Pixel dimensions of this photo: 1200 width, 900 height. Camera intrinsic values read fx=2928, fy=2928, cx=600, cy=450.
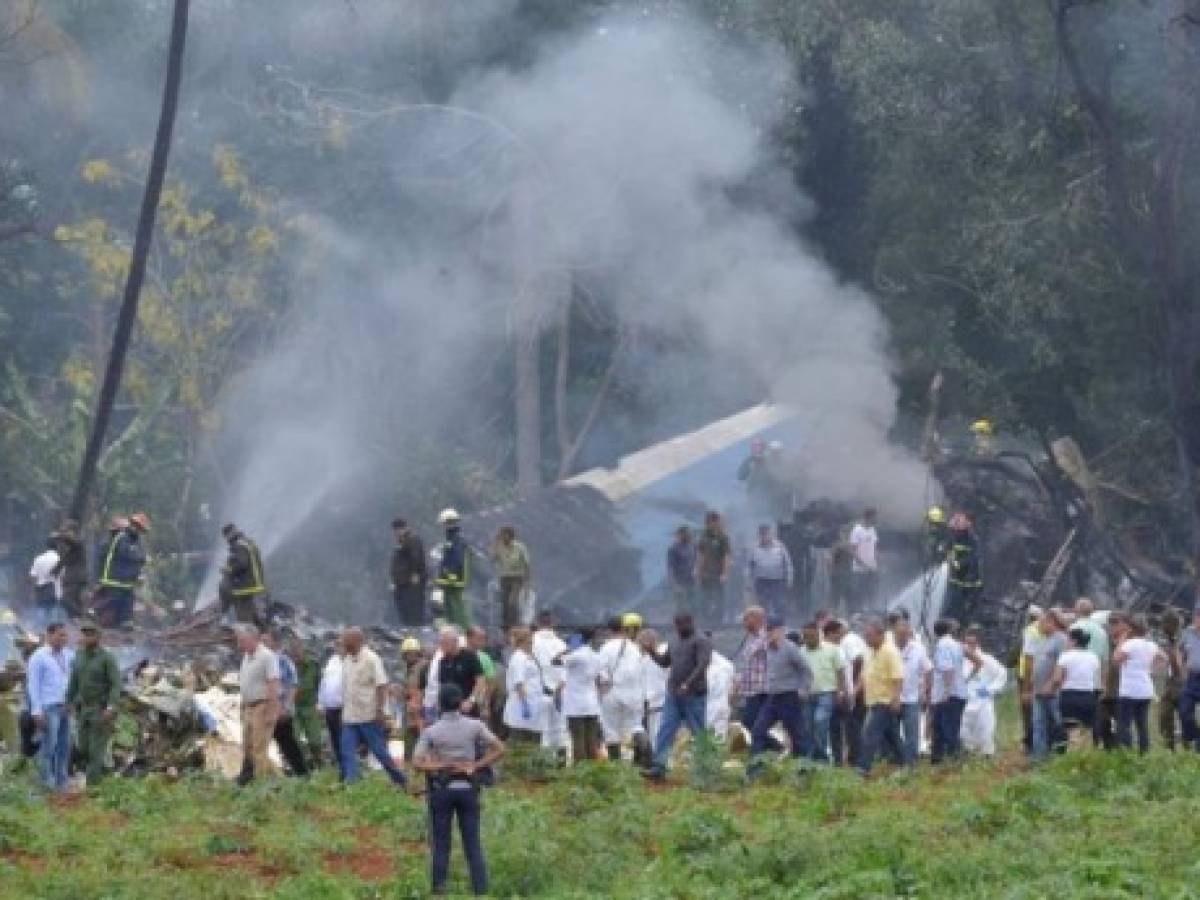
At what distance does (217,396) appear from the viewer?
1831 inches

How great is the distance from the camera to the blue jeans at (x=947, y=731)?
24.5 metres

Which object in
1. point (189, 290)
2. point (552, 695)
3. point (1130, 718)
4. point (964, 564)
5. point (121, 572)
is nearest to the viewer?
point (1130, 718)

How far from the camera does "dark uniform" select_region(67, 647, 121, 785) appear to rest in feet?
75.2

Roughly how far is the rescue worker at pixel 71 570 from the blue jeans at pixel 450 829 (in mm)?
15333

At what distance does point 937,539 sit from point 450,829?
1827cm

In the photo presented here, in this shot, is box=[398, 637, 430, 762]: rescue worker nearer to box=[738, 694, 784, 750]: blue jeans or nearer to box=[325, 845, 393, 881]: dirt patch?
box=[738, 694, 784, 750]: blue jeans

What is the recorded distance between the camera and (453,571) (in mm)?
31656

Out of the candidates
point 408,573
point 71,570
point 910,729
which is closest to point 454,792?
point 910,729

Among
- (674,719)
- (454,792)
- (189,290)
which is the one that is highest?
(189,290)

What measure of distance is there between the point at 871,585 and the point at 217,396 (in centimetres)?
1351

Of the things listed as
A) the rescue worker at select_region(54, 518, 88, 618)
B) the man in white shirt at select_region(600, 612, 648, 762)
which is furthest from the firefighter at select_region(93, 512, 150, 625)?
the man in white shirt at select_region(600, 612, 648, 762)

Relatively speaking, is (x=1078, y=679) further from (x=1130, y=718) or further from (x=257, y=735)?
(x=257, y=735)

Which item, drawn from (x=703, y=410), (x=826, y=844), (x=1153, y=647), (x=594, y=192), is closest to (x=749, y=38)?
(x=594, y=192)

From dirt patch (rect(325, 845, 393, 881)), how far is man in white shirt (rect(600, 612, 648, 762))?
4.65m
